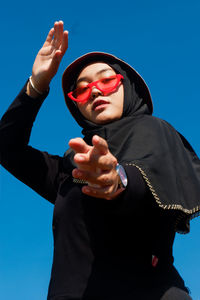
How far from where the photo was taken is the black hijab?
2.16 metres

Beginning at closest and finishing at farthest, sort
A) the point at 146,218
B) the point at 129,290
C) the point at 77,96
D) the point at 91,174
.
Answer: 1. the point at 91,174
2. the point at 129,290
3. the point at 146,218
4. the point at 77,96

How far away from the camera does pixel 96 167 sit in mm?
1605

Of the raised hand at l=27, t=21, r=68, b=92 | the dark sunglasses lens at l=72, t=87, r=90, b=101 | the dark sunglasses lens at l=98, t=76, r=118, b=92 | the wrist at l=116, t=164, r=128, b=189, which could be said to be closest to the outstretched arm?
the raised hand at l=27, t=21, r=68, b=92

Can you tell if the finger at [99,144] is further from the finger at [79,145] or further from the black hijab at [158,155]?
the black hijab at [158,155]

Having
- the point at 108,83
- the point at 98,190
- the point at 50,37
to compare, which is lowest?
the point at 98,190

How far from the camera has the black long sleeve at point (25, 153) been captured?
2.99m

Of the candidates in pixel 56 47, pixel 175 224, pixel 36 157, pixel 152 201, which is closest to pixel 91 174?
pixel 152 201

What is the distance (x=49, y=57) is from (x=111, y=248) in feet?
5.56

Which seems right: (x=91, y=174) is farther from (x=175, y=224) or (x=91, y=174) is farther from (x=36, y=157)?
(x=36, y=157)

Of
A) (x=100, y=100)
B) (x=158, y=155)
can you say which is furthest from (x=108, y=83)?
(x=158, y=155)

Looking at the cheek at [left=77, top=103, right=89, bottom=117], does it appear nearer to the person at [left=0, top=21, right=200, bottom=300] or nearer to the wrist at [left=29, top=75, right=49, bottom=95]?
the person at [left=0, top=21, right=200, bottom=300]

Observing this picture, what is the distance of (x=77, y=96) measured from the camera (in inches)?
128

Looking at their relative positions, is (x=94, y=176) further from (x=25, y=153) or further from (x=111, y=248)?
(x=25, y=153)

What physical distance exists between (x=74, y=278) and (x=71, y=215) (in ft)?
1.35
